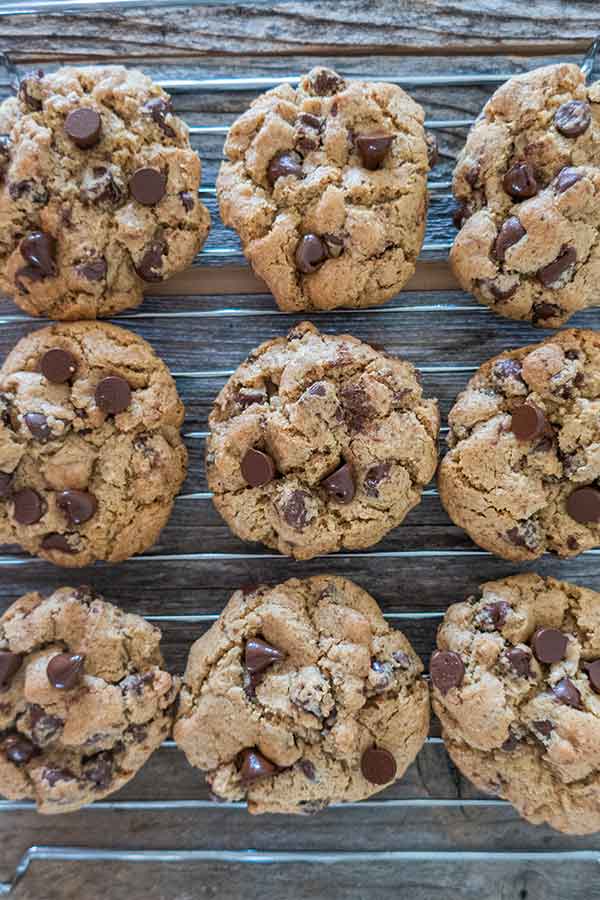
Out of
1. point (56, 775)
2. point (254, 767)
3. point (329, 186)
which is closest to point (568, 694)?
point (254, 767)

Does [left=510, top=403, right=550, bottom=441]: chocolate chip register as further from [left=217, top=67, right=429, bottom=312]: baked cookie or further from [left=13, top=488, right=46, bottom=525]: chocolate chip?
[left=13, top=488, right=46, bottom=525]: chocolate chip

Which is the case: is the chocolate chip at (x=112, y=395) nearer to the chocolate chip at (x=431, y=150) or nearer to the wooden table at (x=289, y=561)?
the wooden table at (x=289, y=561)

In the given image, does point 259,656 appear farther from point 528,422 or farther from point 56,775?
point 528,422

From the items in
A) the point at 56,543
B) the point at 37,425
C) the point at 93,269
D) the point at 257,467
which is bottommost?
the point at 56,543

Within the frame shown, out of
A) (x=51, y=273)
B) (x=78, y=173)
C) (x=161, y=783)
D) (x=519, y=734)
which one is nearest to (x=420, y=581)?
(x=519, y=734)

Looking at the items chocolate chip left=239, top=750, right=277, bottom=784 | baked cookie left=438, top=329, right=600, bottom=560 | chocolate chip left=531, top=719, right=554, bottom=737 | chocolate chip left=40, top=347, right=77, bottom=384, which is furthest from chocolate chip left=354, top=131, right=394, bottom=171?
chocolate chip left=239, top=750, right=277, bottom=784

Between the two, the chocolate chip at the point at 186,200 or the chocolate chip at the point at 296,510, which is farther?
the chocolate chip at the point at 186,200

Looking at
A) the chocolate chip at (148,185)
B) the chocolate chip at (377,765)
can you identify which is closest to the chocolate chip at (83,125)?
the chocolate chip at (148,185)

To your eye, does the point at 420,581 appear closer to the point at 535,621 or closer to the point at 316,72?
the point at 535,621
